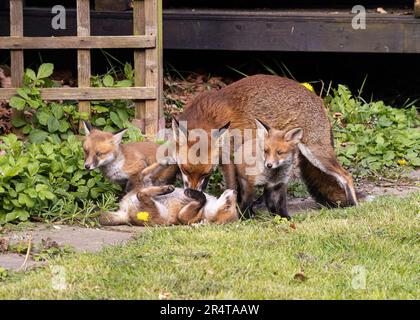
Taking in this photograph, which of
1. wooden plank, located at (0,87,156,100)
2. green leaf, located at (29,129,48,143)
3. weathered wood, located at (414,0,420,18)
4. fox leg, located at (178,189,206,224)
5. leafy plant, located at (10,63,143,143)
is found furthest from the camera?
weathered wood, located at (414,0,420,18)

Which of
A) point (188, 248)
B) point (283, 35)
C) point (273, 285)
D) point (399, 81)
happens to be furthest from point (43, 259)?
point (399, 81)

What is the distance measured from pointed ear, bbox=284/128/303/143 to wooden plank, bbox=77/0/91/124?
289 centimetres

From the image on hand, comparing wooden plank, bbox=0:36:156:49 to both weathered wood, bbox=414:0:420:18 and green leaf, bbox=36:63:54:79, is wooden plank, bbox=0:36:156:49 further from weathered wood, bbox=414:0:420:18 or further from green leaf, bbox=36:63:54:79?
weathered wood, bbox=414:0:420:18

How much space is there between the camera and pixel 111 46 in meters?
9.98

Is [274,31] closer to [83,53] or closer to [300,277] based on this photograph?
[83,53]

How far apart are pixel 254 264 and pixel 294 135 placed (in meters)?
2.01

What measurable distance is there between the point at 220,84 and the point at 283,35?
123 cm

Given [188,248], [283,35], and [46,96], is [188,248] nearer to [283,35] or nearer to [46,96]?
[46,96]

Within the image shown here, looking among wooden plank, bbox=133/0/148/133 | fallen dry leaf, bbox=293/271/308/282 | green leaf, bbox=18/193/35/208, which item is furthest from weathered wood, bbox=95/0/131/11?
fallen dry leaf, bbox=293/271/308/282

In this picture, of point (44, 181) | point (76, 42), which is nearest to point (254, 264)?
point (44, 181)

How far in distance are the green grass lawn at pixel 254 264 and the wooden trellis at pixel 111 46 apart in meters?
2.79

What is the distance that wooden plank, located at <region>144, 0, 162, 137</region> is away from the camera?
32.5 feet

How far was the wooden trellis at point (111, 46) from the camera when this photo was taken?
989cm

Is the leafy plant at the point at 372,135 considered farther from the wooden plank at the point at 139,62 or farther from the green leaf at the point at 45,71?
the green leaf at the point at 45,71
